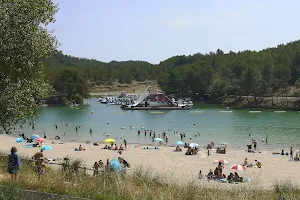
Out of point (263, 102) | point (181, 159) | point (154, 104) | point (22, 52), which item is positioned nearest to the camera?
point (22, 52)

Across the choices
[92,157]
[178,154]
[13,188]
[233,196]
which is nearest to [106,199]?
[13,188]

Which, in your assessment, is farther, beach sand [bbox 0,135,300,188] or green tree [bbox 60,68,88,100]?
green tree [bbox 60,68,88,100]

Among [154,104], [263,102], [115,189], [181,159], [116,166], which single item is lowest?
[181,159]

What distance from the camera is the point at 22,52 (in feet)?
51.8

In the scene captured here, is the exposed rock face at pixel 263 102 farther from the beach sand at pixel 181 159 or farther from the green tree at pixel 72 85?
the beach sand at pixel 181 159

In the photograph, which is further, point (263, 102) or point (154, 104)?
point (154, 104)

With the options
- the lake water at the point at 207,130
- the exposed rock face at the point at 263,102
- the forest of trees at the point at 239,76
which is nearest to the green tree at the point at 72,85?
the forest of trees at the point at 239,76

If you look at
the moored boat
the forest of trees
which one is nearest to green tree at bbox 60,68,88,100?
the forest of trees

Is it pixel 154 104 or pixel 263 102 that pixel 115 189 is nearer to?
pixel 263 102

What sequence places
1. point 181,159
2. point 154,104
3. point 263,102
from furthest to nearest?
point 154,104 → point 263,102 → point 181,159

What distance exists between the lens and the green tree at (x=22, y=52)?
1515cm

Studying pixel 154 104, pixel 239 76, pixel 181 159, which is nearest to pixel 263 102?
pixel 239 76

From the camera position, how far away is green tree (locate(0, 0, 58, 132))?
1515 cm

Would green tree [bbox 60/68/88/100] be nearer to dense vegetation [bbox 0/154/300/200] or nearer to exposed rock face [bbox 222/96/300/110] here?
exposed rock face [bbox 222/96/300/110]
